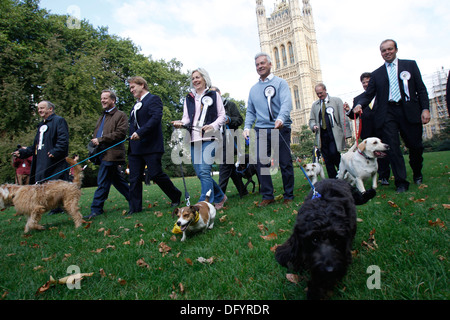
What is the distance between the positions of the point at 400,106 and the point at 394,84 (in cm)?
39

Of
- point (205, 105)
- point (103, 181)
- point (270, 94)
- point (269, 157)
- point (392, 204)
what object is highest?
point (270, 94)

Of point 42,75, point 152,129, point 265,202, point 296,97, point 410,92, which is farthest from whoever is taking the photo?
point 296,97

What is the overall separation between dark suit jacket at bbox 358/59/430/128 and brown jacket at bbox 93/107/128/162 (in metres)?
4.55

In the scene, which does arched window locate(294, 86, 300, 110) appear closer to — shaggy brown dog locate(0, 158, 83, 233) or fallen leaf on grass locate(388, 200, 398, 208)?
fallen leaf on grass locate(388, 200, 398, 208)

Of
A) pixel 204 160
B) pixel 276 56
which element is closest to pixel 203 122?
pixel 204 160

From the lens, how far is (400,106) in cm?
421

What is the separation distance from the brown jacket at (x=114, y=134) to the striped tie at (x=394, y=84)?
4.91 m

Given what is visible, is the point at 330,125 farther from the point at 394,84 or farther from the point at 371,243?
the point at 371,243

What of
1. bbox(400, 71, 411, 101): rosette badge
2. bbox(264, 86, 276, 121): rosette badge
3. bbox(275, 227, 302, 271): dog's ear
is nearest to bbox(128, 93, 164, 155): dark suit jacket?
bbox(264, 86, 276, 121): rosette badge

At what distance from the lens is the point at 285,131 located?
4398 mm

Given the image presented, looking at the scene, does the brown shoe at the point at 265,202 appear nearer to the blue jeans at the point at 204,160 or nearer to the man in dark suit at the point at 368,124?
the blue jeans at the point at 204,160

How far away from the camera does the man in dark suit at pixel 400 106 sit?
13.6ft

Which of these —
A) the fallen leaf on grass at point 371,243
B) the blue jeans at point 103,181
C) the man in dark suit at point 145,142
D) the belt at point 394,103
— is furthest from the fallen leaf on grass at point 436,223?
the blue jeans at point 103,181
